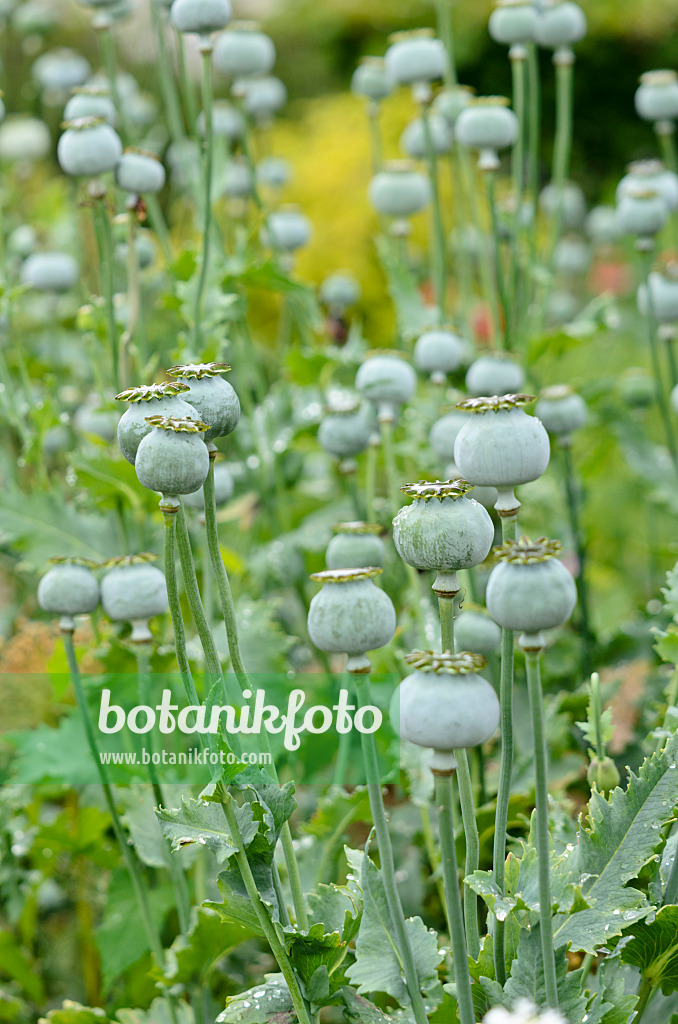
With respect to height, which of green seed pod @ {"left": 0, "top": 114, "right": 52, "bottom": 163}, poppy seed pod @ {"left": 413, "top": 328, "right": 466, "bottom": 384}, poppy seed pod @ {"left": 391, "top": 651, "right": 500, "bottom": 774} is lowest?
poppy seed pod @ {"left": 391, "top": 651, "right": 500, "bottom": 774}

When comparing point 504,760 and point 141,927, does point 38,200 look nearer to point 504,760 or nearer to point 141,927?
point 141,927

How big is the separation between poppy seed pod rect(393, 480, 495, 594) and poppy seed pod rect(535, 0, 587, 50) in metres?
1.13

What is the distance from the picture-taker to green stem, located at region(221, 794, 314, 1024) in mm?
702

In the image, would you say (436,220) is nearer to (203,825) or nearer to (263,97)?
(263,97)

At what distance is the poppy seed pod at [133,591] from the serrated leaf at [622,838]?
412 millimetres

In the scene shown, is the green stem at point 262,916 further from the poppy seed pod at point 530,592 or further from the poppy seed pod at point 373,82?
the poppy seed pod at point 373,82

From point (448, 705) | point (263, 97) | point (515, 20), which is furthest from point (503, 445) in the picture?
point (263, 97)

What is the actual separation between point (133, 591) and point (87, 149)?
51 cm

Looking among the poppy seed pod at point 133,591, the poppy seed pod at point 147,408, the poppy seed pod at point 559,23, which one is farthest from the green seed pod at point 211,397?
the poppy seed pod at point 559,23

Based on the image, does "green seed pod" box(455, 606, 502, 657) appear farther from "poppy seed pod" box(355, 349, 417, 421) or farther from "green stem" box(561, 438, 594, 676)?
"green stem" box(561, 438, 594, 676)

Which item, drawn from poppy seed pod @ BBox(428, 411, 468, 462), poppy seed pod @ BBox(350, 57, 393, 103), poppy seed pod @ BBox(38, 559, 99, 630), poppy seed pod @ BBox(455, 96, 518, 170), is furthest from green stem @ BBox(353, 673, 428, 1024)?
poppy seed pod @ BBox(350, 57, 393, 103)

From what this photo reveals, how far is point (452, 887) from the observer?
2.07 ft

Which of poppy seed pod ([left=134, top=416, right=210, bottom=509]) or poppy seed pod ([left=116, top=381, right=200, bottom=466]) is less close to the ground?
poppy seed pod ([left=116, top=381, right=200, bottom=466])

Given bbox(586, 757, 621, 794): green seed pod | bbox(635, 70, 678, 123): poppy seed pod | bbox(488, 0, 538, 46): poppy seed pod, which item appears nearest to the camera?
bbox(586, 757, 621, 794): green seed pod
